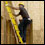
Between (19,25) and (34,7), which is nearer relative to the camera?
(19,25)

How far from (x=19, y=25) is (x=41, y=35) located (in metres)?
1.53

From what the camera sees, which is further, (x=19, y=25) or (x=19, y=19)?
(x=19, y=19)

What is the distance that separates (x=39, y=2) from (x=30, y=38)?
1.86m

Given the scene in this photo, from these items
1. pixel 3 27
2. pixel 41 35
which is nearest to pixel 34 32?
pixel 41 35

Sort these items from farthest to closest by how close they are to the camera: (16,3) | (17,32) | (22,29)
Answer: (16,3) → (22,29) → (17,32)

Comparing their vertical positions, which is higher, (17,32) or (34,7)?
(34,7)

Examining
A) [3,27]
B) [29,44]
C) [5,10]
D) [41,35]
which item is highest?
[5,10]

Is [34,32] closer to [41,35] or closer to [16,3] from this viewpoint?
[41,35]

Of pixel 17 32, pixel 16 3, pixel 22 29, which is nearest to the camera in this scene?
pixel 17 32

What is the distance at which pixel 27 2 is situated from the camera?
720cm

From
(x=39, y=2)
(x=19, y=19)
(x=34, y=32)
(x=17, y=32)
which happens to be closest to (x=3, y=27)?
(x=17, y=32)

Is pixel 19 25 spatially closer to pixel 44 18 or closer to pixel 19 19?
pixel 19 19

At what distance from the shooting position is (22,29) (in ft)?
20.3

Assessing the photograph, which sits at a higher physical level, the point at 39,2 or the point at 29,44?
the point at 39,2
